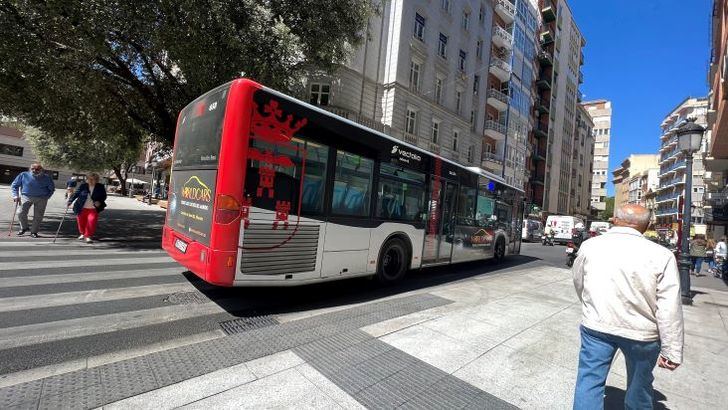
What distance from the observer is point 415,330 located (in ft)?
15.3

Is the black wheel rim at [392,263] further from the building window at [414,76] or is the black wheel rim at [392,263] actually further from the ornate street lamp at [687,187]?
the building window at [414,76]

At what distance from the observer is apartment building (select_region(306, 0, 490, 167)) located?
21.9 m

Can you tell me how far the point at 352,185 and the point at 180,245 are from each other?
2767mm

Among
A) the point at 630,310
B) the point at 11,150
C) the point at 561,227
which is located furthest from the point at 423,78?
the point at 11,150

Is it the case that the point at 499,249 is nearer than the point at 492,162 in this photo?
Yes

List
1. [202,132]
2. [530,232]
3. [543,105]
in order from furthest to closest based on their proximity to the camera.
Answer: [543,105] → [530,232] → [202,132]

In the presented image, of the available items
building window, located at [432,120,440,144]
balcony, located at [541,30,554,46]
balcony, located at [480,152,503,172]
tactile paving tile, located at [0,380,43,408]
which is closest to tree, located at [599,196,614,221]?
balcony, located at [541,30,554,46]

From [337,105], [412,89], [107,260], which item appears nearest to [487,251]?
[107,260]

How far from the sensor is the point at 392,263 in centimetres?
749

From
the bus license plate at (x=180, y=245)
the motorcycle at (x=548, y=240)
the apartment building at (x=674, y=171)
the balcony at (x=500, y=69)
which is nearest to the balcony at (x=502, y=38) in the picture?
the balcony at (x=500, y=69)

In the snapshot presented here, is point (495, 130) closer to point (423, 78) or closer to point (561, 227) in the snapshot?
point (561, 227)

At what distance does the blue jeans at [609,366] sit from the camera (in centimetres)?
238

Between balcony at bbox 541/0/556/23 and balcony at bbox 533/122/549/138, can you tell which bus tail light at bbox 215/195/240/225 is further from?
balcony at bbox 541/0/556/23

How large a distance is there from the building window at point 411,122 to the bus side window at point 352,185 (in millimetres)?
18544
